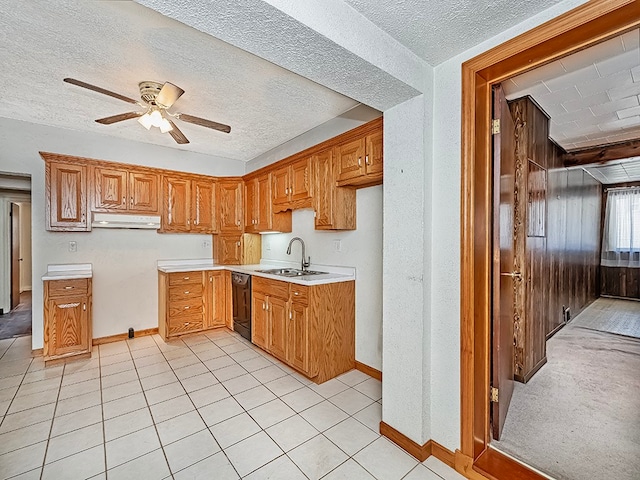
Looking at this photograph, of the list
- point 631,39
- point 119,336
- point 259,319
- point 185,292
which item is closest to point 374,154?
point 631,39

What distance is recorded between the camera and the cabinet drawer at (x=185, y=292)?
3.78 m

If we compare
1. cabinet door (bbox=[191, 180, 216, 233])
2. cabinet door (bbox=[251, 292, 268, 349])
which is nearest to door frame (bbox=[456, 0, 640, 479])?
cabinet door (bbox=[251, 292, 268, 349])

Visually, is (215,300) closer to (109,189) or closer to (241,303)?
(241,303)

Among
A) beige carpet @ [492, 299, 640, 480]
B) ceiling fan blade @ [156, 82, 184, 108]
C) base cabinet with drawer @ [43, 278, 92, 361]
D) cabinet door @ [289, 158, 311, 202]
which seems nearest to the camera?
beige carpet @ [492, 299, 640, 480]

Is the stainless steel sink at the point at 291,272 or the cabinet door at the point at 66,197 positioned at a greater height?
the cabinet door at the point at 66,197

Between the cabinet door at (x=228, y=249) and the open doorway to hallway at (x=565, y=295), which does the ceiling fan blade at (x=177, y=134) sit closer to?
the cabinet door at (x=228, y=249)

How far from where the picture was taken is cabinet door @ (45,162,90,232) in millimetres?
3256

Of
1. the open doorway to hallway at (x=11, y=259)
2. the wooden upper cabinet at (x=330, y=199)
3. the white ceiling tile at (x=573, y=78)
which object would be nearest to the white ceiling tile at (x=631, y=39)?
the white ceiling tile at (x=573, y=78)

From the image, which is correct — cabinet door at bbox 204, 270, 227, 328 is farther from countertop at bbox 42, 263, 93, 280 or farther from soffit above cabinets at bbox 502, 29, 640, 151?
soffit above cabinets at bbox 502, 29, 640, 151

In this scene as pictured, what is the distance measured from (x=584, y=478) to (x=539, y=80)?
252cm

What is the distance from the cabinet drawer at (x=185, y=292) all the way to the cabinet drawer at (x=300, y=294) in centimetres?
180

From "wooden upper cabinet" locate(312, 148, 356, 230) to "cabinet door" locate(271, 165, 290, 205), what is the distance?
0.57 meters

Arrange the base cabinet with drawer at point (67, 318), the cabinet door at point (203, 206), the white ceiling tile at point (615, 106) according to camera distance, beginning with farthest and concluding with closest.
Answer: the cabinet door at point (203, 206), the base cabinet with drawer at point (67, 318), the white ceiling tile at point (615, 106)

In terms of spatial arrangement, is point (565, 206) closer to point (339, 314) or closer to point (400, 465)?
point (339, 314)
